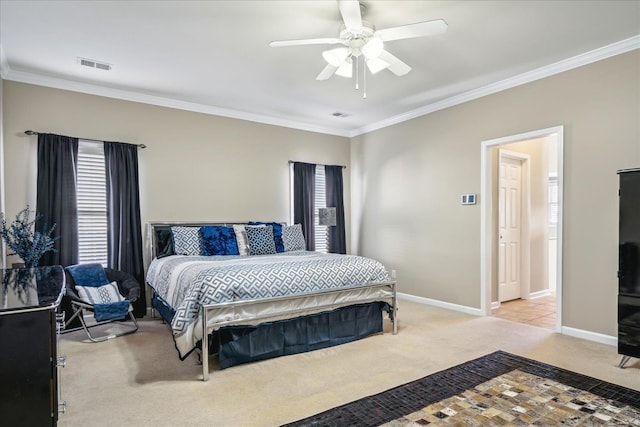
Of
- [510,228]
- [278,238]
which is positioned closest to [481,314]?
[510,228]

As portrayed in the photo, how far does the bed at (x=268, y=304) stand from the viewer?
9.68ft

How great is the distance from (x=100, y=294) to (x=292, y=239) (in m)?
2.43

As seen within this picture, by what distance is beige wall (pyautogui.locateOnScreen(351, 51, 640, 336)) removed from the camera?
11.7ft

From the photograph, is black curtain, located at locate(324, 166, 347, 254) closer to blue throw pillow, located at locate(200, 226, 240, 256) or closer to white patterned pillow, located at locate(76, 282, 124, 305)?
blue throw pillow, located at locate(200, 226, 240, 256)

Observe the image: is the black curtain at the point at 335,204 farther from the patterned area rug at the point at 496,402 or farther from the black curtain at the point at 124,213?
the patterned area rug at the point at 496,402

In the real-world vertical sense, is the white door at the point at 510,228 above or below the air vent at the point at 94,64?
below

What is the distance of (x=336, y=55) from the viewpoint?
2.90 m

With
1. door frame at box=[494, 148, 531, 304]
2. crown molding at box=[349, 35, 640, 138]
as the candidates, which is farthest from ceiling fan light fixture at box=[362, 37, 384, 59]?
door frame at box=[494, 148, 531, 304]

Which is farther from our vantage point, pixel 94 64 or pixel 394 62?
pixel 94 64

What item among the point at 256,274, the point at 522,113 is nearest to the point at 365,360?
the point at 256,274

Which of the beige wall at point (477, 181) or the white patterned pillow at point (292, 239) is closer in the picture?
the beige wall at point (477, 181)

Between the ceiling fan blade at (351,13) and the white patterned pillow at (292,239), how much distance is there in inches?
123

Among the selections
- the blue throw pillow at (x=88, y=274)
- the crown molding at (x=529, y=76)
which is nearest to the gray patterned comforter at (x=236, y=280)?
the blue throw pillow at (x=88, y=274)

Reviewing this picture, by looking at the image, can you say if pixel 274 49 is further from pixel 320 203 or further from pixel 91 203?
pixel 320 203
